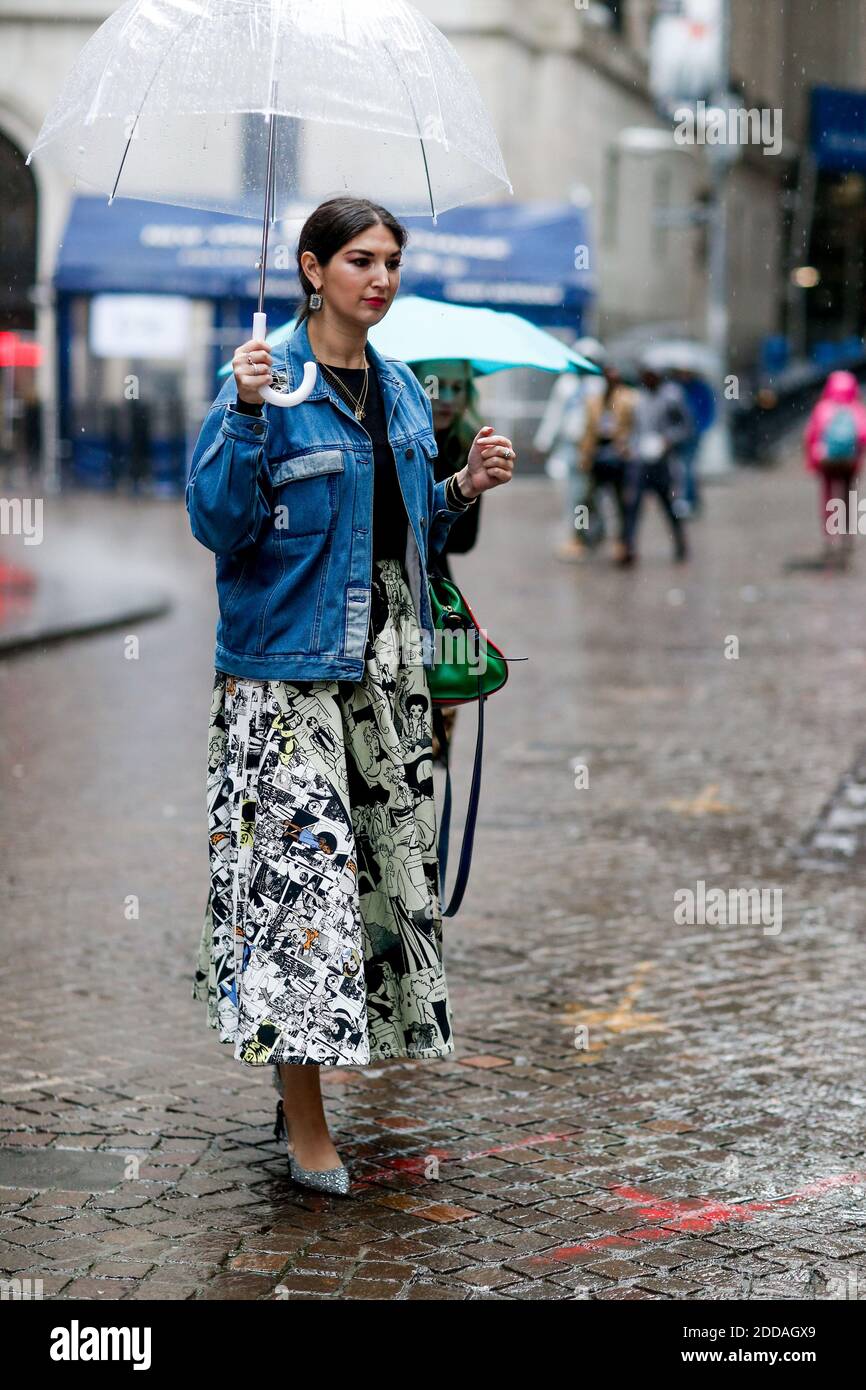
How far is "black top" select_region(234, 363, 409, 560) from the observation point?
3977 mm

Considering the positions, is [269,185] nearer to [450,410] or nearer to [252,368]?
[252,368]

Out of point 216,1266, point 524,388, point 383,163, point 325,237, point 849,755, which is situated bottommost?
point 216,1266

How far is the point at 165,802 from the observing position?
810cm

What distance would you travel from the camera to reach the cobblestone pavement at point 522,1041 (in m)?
3.69

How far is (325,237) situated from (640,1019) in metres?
2.36

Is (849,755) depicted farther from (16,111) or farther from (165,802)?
(16,111)

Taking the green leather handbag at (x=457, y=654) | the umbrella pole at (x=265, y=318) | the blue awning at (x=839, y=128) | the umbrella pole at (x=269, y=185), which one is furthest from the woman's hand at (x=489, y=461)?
the blue awning at (x=839, y=128)

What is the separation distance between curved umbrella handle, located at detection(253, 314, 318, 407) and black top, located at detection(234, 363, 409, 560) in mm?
157

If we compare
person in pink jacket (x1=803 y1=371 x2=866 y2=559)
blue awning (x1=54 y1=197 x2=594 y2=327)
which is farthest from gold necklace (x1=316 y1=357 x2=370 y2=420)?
blue awning (x1=54 y1=197 x2=594 y2=327)

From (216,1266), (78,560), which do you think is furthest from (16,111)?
(216,1266)

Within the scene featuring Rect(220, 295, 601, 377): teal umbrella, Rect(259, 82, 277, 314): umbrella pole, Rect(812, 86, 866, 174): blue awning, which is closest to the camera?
Rect(259, 82, 277, 314): umbrella pole

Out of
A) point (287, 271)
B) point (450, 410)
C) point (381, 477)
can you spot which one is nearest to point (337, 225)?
point (381, 477)

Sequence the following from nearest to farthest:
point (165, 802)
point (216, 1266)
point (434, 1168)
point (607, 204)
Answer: point (216, 1266)
point (434, 1168)
point (165, 802)
point (607, 204)

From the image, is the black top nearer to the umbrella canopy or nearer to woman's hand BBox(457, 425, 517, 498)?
woman's hand BBox(457, 425, 517, 498)
